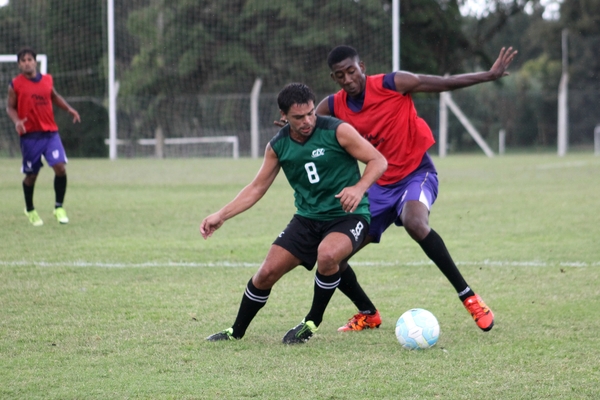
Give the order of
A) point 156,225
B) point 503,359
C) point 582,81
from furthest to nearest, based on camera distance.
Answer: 1. point 582,81
2. point 156,225
3. point 503,359

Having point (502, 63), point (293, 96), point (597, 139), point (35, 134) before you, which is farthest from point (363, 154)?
point (597, 139)

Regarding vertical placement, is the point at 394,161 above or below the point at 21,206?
above

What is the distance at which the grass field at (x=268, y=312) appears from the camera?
418 cm

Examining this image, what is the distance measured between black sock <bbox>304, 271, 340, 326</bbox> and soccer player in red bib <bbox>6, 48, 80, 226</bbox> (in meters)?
6.67

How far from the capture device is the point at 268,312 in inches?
236

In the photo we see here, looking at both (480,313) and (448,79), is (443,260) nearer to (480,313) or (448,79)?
(480,313)

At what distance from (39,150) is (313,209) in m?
7.02

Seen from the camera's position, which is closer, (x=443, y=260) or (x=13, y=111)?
(x=443, y=260)

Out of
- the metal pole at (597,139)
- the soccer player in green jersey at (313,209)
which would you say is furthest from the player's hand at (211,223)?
the metal pole at (597,139)

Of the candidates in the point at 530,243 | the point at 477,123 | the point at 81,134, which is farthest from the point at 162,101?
the point at 530,243

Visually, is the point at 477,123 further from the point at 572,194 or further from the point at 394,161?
the point at 394,161

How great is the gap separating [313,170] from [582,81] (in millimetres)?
51037

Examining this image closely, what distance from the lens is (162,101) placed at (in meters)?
32.5

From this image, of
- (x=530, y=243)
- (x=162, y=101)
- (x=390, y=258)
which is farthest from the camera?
(x=162, y=101)
